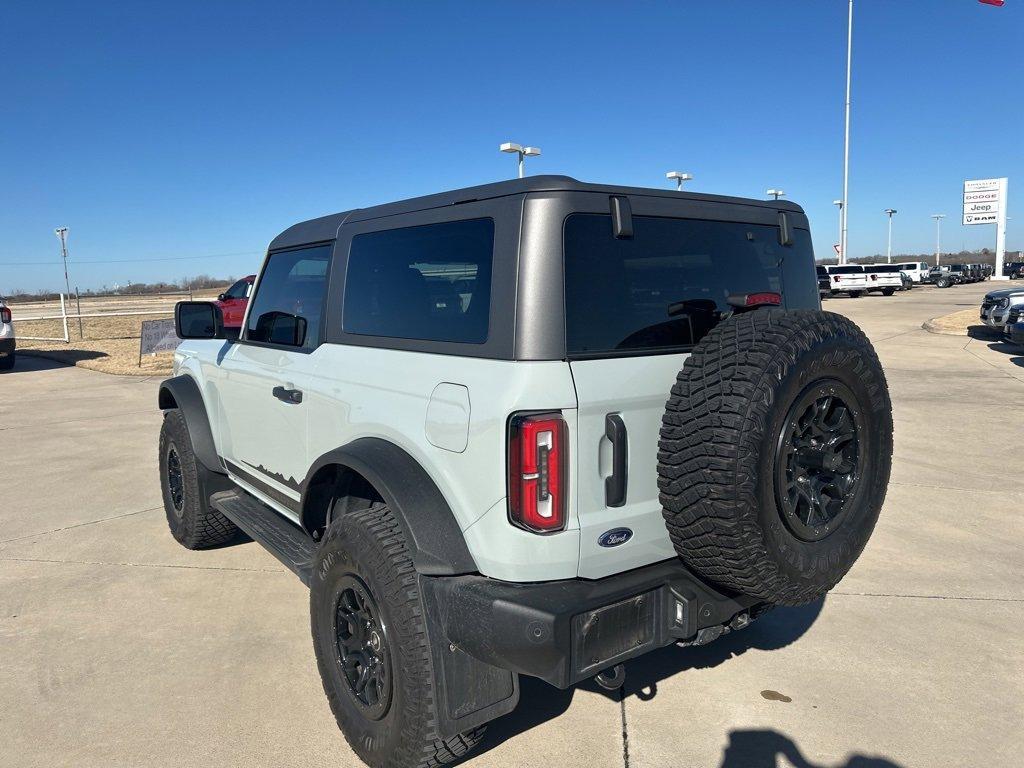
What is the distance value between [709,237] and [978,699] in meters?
2.22

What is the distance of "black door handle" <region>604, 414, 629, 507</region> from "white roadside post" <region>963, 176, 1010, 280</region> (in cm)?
5293

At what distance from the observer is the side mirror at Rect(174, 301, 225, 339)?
438 cm

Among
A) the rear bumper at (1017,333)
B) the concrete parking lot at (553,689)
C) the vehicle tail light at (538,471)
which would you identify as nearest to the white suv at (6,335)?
the concrete parking lot at (553,689)

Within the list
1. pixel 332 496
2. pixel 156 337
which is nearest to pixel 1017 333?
pixel 332 496

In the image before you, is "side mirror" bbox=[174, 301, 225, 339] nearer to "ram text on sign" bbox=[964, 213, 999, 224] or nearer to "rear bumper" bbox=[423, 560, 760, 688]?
"rear bumper" bbox=[423, 560, 760, 688]

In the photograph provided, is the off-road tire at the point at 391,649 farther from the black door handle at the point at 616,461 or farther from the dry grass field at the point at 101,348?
the dry grass field at the point at 101,348

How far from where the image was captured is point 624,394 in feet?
7.64

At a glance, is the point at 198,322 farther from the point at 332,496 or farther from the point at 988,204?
→ the point at 988,204

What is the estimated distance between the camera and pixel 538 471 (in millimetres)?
2213

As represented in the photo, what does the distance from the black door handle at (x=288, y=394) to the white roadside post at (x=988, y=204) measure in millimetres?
52754

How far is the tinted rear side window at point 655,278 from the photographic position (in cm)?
238

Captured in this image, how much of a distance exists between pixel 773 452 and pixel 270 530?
254 centimetres

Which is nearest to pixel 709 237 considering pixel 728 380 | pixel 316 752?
pixel 728 380

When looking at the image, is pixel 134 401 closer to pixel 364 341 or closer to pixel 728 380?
pixel 364 341
